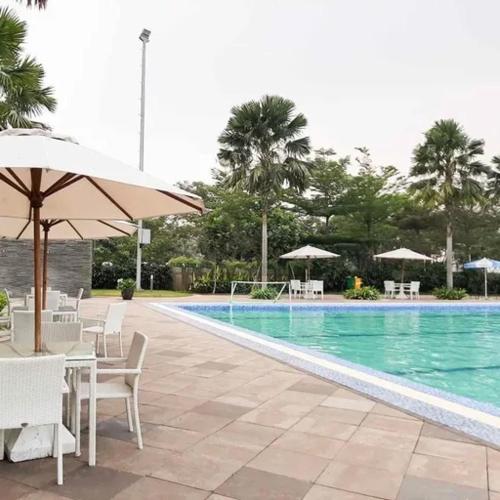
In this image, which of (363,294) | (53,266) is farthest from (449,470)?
(363,294)

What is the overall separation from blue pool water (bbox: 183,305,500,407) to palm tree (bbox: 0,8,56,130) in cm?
678

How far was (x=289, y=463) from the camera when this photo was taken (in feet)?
9.87

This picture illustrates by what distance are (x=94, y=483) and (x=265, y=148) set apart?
17.8 metres

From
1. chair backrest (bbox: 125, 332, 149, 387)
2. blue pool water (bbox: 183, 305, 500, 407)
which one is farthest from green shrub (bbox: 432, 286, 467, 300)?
chair backrest (bbox: 125, 332, 149, 387)

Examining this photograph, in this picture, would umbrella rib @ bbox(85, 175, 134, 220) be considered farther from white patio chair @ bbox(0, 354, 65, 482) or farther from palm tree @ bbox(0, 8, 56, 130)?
palm tree @ bbox(0, 8, 56, 130)

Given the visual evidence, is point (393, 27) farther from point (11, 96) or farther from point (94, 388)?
point (94, 388)

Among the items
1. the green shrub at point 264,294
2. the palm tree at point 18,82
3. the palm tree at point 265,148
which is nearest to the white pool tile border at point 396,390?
the palm tree at point 18,82

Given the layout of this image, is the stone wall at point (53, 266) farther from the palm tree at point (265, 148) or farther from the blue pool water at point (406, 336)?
the palm tree at point (265, 148)

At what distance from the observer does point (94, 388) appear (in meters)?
3.05

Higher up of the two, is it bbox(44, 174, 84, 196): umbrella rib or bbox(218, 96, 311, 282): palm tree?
bbox(218, 96, 311, 282): palm tree

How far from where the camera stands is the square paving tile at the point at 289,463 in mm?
2857

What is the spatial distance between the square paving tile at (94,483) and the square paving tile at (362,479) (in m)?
1.08

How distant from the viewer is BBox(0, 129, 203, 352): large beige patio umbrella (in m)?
2.70

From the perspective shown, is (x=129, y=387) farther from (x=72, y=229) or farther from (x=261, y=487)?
(x=72, y=229)
